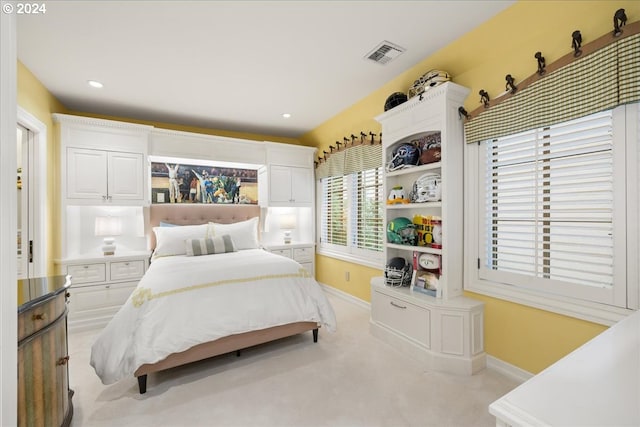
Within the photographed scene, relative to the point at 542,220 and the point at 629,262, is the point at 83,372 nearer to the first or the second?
the point at 542,220

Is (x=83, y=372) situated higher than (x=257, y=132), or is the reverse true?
(x=257, y=132)

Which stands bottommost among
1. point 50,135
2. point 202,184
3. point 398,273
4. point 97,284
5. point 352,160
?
point 97,284

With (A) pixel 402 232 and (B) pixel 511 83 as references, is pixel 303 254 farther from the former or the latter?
(B) pixel 511 83

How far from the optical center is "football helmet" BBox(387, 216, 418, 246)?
8.87ft

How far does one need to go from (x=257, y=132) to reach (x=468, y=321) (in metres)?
4.18

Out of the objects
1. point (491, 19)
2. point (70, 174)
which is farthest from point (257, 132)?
point (491, 19)

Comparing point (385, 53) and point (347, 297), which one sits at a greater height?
point (385, 53)

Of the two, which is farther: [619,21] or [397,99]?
[397,99]

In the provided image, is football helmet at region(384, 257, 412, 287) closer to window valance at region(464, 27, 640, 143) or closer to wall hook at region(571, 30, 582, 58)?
window valance at region(464, 27, 640, 143)

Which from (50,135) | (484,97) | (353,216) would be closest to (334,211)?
(353,216)

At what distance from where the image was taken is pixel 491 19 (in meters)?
2.18

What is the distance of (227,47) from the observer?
8.07 ft

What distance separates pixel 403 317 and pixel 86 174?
4.00 m

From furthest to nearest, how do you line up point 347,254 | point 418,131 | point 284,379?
point 347,254 < point 418,131 < point 284,379
